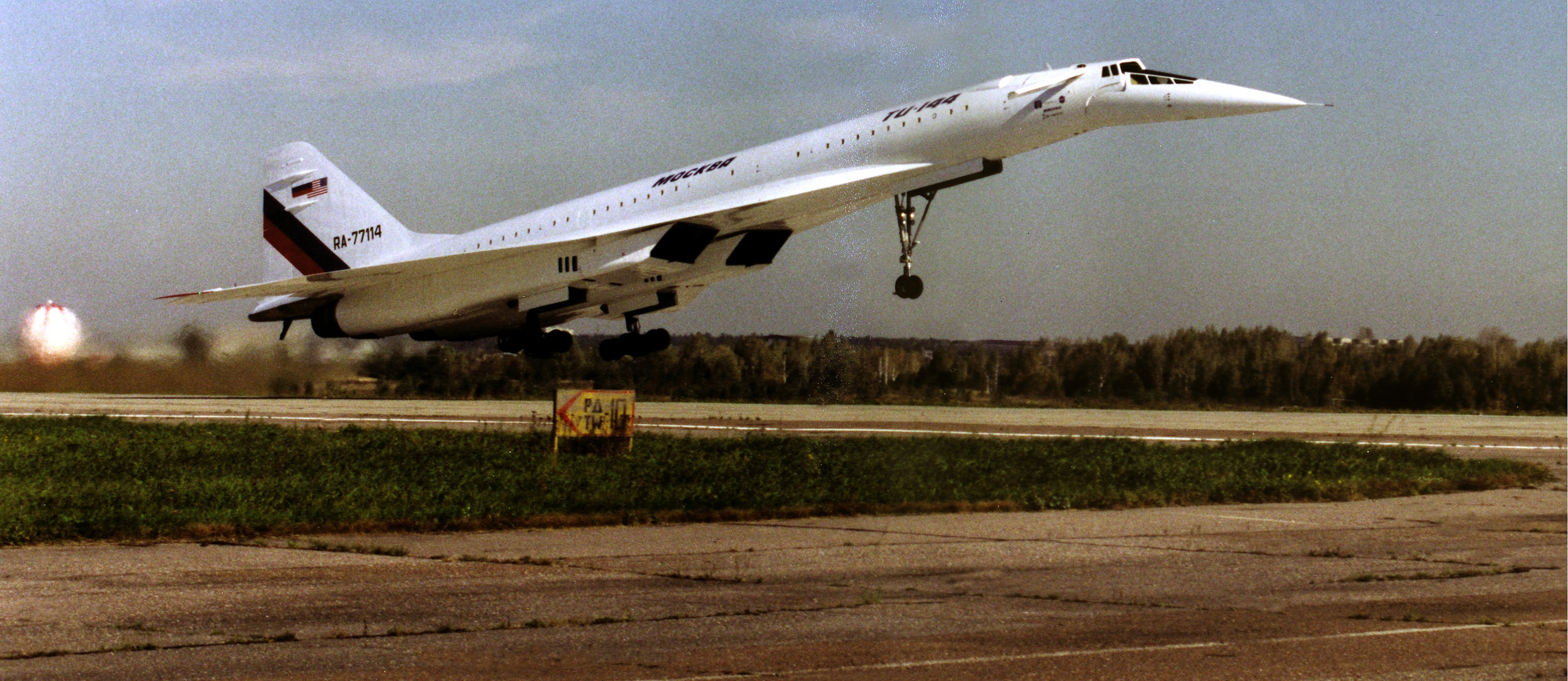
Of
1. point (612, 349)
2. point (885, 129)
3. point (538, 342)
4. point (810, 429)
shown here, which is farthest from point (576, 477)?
point (810, 429)

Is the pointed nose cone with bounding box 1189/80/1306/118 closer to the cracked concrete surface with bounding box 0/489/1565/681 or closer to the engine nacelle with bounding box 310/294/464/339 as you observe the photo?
the cracked concrete surface with bounding box 0/489/1565/681

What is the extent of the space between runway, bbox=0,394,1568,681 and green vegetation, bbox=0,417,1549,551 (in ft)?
2.93

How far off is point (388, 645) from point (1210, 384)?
3179cm

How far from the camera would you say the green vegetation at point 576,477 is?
1352 cm

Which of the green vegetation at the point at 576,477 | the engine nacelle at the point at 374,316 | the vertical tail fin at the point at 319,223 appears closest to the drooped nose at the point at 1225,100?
the green vegetation at the point at 576,477

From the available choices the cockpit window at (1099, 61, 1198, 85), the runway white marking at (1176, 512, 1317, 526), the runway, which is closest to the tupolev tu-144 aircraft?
the cockpit window at (1099, 61, 1198, 85)

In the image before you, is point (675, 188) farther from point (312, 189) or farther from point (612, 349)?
point (312, 189)

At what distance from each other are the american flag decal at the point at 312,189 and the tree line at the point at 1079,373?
14.1 feet

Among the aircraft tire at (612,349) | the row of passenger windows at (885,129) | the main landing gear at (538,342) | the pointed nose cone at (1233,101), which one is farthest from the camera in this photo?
the aircraft tire at (612,349)

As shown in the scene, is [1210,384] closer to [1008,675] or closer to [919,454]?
[919,454]

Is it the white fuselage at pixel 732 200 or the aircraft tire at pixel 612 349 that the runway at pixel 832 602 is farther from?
the aircraft tire at pixel 612 349

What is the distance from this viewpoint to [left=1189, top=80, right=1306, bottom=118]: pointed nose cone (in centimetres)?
1697

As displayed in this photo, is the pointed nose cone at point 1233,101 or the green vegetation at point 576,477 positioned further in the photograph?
the pointed nose cone at point 1233,101

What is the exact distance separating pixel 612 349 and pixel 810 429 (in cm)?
519
